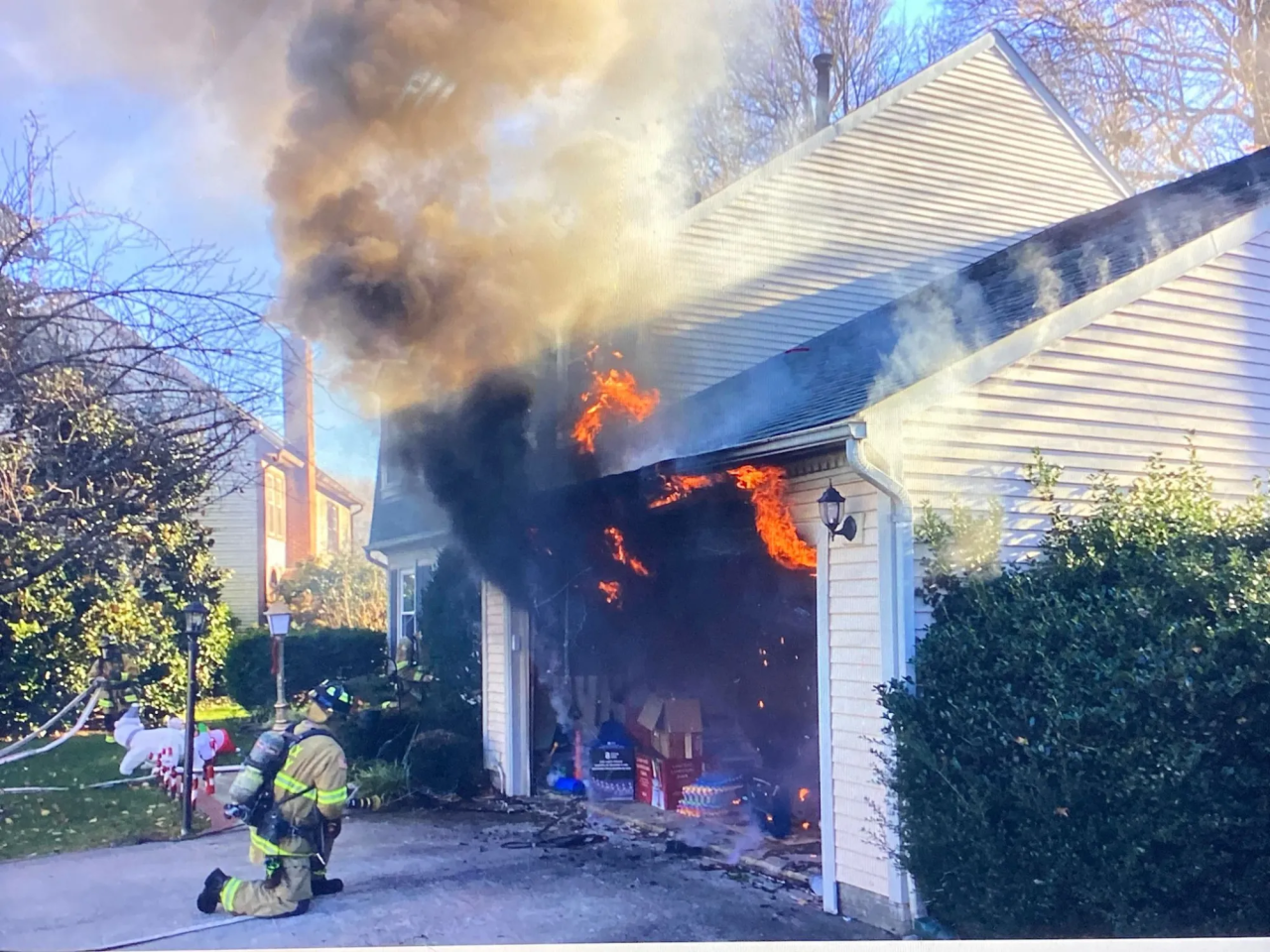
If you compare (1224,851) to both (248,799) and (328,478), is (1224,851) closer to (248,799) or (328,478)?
(248,799)

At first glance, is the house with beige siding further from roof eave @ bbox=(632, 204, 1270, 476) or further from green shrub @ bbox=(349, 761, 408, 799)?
green shrub @ bbox=(349, 761, 408, 799)

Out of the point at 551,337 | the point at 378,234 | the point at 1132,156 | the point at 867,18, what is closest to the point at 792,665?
the point at 551,337

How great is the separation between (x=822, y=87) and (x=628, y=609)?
569cm

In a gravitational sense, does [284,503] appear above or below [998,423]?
below

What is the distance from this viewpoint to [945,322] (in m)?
7.31

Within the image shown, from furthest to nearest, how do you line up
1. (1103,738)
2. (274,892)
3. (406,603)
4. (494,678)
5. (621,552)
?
(494,678)
(406,603)
(621,552)
(274,892)
(1103,738)

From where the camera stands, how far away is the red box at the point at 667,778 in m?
8.68

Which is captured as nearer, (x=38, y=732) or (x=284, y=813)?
(x=284, y=813)

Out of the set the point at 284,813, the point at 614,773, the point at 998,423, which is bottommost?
the point at 614,773

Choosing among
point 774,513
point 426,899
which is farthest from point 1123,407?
point 426,899

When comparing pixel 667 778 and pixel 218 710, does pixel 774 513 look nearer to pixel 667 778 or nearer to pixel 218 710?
pixel 667 778

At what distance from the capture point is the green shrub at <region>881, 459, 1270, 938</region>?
163 inches

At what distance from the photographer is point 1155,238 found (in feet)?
22.2

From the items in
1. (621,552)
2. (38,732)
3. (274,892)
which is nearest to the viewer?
(274,892)
